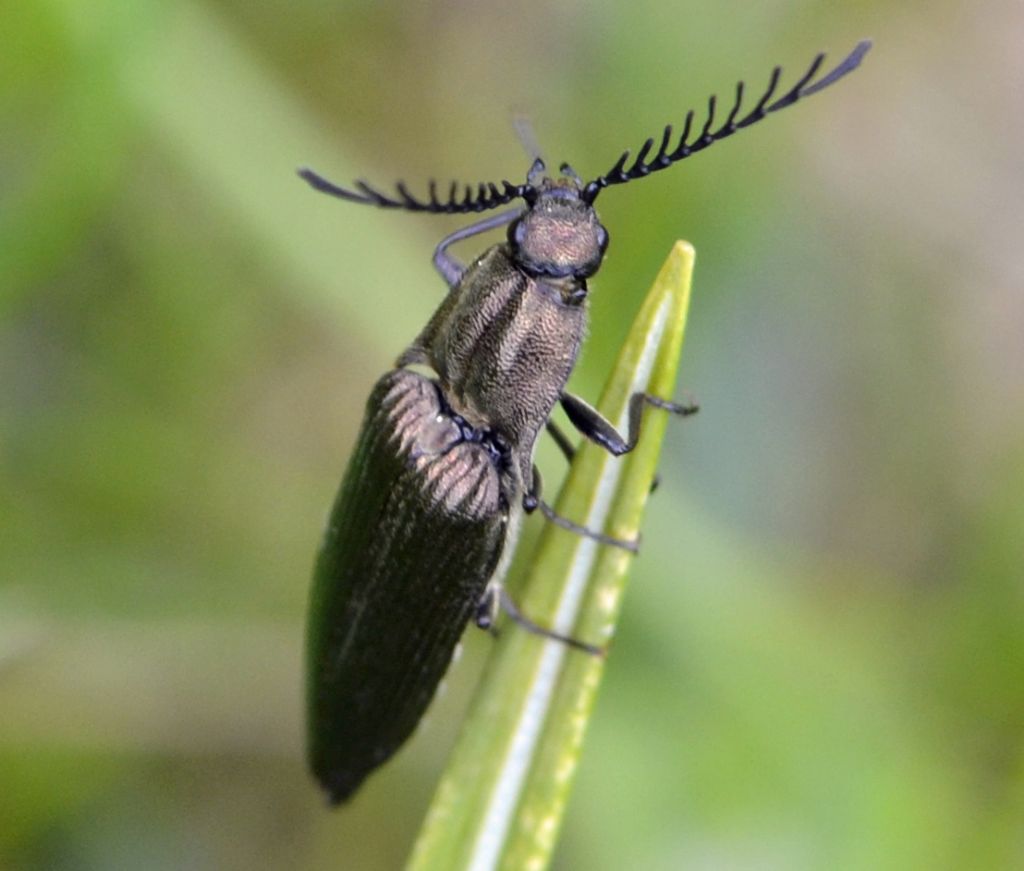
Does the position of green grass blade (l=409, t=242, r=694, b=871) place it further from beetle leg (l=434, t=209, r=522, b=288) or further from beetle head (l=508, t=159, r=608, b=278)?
beetle leg (l=434, t=209, r=522, b=288)

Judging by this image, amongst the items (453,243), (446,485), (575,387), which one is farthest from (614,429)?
(575,387)

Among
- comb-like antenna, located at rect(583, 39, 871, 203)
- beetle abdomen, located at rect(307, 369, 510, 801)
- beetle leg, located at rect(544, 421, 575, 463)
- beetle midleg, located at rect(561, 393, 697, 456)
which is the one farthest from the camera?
beetle leg, located at rect(544, 421, 575, 463)

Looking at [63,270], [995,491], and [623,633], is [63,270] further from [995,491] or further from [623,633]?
[995,491]

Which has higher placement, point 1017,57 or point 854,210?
point 1017,57

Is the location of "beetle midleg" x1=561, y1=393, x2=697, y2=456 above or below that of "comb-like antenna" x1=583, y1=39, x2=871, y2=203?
below

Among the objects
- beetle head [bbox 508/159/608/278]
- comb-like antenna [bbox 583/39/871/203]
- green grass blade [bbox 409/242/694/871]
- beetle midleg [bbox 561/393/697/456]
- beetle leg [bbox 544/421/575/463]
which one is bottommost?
green grass blade [bbox 409/242/694/871]

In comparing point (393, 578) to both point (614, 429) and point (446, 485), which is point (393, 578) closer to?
point (446, 485)

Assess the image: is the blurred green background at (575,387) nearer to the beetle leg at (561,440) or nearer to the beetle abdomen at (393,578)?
the beetle leg at (561,440)

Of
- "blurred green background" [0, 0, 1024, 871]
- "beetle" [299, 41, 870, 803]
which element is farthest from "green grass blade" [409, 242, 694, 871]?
"blurred green background" [0, 0, 1024, 871]

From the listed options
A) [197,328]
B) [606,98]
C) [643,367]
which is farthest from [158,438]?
[643,367]
